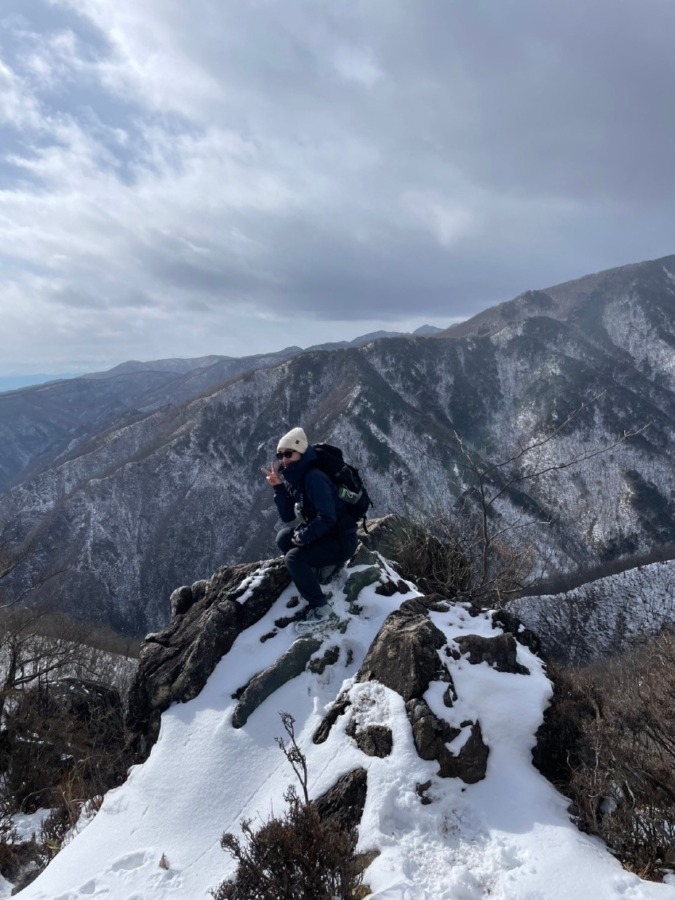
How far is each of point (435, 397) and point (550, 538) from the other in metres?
58.6

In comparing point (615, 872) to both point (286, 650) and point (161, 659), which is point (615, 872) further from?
point (161, 659)

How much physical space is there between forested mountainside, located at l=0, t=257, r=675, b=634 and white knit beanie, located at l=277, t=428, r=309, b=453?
82.3m

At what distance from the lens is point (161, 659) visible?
26.9 ft

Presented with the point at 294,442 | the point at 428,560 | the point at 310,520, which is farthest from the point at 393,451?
the point at 294,442

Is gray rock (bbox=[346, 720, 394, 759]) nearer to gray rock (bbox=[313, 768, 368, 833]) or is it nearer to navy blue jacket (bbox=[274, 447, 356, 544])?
gray rock (bbox=[313, 768, 368, 833])

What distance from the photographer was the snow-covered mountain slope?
68.1 meters

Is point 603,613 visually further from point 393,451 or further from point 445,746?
point 445,746

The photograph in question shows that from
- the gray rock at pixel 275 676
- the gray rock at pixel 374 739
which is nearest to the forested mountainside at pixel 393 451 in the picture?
the gray rock at pixel 275 676

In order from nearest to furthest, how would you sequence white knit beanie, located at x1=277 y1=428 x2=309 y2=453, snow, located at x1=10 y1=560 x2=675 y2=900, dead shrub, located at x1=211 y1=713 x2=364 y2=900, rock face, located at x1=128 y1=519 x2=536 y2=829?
dead shrub, located at x1=211 y1=713 x2=364 y2=900 < snow, located at x1=10 y1=560 x2=675 y2=900 < rock face, located at x1=128 y1=519 x2=536 y2=829 < white knit beanie, located at x1=277 y1=428 x2=309 y2=453

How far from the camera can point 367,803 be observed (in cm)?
536

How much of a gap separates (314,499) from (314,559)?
3.60 feet

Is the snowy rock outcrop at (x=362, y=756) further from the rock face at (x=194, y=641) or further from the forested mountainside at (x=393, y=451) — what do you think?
the forested mountainside at (x=393, y=451)

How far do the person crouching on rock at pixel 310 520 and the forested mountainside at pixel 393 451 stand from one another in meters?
81.6

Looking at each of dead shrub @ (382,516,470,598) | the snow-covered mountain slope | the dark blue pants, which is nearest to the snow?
the dark blue pants
